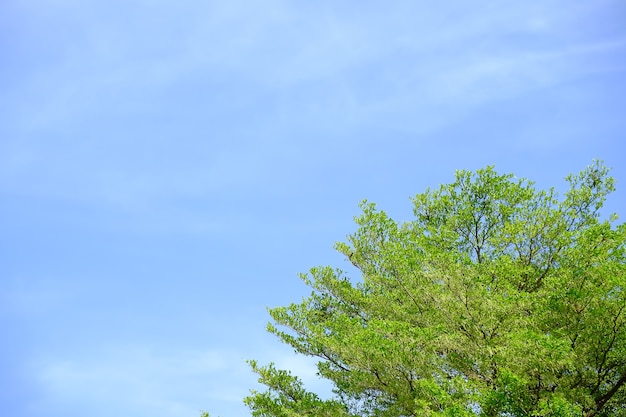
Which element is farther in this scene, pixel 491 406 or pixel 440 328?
pixel 440 328

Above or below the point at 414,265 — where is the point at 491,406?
below

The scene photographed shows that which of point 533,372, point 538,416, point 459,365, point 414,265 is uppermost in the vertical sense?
point 414,265

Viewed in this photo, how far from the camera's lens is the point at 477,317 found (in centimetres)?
1320

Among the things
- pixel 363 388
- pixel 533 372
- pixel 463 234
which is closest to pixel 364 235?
pixel 463 234

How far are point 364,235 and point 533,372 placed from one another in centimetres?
690

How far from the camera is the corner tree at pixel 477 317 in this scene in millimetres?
11984

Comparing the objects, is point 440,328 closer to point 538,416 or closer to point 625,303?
point 538,416

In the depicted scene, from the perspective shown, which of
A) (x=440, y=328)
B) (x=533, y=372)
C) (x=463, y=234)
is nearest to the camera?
(x=533, y=372)

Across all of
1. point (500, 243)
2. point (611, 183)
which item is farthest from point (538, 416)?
point (611, 183)

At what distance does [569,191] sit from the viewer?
17531mm

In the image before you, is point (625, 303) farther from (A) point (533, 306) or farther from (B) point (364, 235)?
(B) point (364, 235)

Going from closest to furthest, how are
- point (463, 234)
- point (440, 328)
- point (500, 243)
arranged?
point (440, 328), point (500, 243), point (463, 234)

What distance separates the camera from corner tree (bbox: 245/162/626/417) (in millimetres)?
11984

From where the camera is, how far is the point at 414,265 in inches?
575
